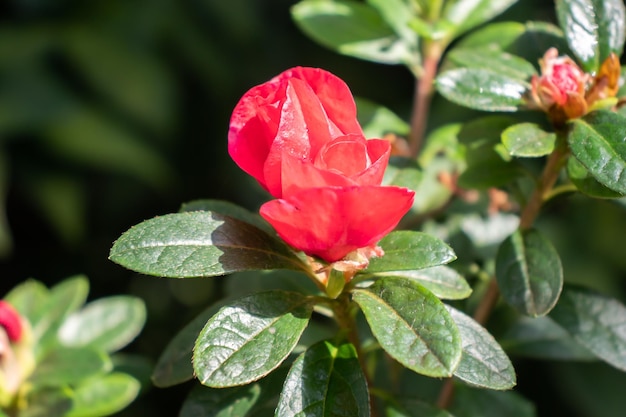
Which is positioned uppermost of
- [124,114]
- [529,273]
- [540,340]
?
[529,273]

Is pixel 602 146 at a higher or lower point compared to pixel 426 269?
higher

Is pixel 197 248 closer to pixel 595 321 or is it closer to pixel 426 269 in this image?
pixel 426 269

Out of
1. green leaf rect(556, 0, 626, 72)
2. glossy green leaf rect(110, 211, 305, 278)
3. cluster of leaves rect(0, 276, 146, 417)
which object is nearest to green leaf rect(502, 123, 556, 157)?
green leaf rect(556, 0, 626, 72)

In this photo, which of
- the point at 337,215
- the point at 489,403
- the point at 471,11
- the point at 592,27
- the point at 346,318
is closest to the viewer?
the point at 337,215

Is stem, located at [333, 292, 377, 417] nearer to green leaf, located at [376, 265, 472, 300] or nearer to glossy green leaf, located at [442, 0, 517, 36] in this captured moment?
green leaf, located at [376, 265, 472, 300]

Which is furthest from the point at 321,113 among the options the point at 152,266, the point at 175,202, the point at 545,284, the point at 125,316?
the point at 175,202

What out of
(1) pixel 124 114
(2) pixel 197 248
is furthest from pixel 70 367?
(1) pixel 124 114

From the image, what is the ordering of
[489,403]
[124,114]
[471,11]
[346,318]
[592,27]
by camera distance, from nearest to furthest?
[346,318], [592,27], [489,403], [471,11], [124,114]

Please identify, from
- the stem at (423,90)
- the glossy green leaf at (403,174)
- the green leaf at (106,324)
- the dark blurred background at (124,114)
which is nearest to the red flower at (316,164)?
the glossy green leaf at (403,174)
